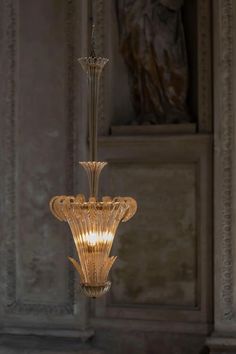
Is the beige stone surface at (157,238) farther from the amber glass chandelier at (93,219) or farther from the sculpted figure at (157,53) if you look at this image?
the amber glass chandelier at (93,219)

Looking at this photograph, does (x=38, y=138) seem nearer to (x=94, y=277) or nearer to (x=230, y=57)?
(x=230, y=57)

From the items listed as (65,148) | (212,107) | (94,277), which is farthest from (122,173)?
(94,277)

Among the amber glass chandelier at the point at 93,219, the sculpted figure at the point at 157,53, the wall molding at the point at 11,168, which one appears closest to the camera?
the amber glass chandelier at the point at 93,219

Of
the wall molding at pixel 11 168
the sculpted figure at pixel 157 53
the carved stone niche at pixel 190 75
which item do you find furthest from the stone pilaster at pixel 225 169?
the wall molding at pixel 11 168

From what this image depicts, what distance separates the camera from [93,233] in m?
3.55

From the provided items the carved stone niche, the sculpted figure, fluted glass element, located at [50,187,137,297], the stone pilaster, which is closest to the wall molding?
the carved stone niche

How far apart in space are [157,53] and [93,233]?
251 centimetres

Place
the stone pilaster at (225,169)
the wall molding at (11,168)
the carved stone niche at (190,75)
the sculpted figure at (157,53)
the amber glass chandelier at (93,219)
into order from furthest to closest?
the wall molding at (11,168), the sculpted figure at (157,53), the carved stone niche at (190,75), the stone pilaster at (225,169), the amber glass chandelier at (93,219)

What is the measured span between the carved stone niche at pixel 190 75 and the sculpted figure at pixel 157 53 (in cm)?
7

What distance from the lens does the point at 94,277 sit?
3.62m

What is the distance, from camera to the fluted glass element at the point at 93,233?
11.6ft

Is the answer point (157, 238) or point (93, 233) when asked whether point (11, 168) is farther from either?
point (93, 233)

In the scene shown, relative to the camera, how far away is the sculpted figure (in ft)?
18.9

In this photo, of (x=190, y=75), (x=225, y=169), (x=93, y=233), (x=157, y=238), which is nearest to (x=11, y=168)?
(x=157, y=238)
